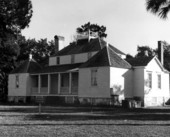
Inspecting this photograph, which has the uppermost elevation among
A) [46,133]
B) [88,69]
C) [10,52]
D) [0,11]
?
[0,11]

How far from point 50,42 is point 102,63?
126 feet

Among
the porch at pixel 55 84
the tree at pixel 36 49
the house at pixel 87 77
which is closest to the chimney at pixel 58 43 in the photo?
the house at pixel 87 77

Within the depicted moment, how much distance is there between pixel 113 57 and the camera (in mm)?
39688

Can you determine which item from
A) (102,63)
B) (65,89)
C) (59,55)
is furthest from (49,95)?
(102,63)

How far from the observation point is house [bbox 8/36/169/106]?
125 feet

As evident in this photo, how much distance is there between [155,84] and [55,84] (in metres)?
12.8

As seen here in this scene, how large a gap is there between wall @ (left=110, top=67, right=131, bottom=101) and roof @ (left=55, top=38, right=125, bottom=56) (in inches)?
195

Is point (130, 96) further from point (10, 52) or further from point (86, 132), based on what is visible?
point (86, 132)

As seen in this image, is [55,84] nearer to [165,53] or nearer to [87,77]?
[87,77]

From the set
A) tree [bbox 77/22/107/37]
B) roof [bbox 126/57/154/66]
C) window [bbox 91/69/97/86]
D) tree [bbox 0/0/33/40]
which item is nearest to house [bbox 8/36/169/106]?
window [bbox 91/69/97/86]

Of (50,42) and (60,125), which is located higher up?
(50,42)

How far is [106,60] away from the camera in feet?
126

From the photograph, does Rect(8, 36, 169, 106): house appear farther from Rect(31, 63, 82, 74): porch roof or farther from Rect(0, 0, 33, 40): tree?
Rect(0, 0, 33, 40): tree

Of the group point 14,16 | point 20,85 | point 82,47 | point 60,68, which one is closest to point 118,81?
point 60,68
